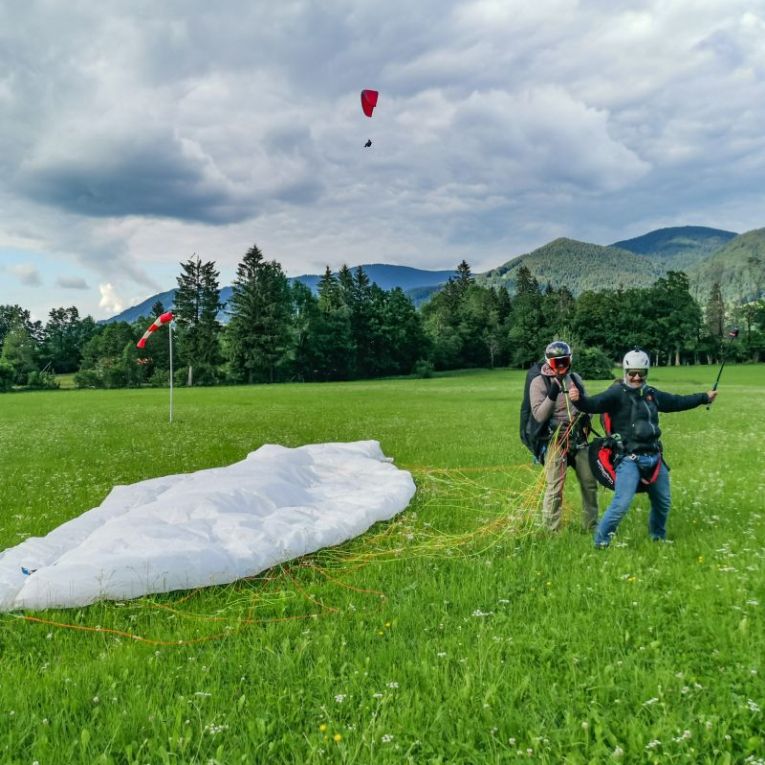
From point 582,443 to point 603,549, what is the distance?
1.61 meters

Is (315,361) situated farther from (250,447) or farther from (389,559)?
(389,559)

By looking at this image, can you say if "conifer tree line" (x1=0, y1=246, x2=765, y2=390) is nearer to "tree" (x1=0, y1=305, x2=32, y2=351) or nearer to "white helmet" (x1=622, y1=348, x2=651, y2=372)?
"tree" (x1=0, y1=305, x2=32, y2=351)

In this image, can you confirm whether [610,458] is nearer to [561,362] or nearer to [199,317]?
[561,362]

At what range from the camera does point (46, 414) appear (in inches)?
1259

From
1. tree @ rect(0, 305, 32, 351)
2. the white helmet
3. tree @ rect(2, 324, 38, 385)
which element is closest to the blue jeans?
the white helmet

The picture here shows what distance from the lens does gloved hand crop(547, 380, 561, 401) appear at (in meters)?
7.61

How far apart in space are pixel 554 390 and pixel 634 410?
105 centimetres

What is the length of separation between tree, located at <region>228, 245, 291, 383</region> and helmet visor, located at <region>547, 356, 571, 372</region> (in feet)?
237

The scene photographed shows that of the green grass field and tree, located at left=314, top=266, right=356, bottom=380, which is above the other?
tree, located at left=314, top=266, right=356, bottom=380

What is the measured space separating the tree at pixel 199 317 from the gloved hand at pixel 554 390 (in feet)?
248

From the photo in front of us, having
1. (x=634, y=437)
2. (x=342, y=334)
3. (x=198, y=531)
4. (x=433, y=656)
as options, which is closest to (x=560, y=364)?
(x=634, y=437)

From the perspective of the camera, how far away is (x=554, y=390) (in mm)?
7637

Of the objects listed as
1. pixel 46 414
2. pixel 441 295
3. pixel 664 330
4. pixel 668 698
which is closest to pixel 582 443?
pixel 668 698

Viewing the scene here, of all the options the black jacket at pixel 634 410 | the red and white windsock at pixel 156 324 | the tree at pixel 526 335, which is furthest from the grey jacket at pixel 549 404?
the tree at pixel 526 335
